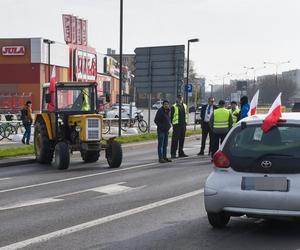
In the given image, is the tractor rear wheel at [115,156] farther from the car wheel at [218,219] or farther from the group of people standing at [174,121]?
the car wheel at [218,219]

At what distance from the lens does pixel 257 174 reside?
7.00 m

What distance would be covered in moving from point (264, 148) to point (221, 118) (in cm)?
919

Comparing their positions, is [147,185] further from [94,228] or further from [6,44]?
[6,44]

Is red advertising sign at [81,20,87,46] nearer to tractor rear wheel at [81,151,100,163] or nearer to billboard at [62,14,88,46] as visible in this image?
billboard at [62,14,88,46]

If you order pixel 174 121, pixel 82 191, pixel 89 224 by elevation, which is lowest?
pixel 82 191

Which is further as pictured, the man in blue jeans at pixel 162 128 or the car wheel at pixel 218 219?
the man in blue jeans at pixel 162 128

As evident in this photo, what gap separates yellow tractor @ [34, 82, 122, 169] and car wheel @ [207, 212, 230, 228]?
7.76m

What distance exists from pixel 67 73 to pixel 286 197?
62.8 meters

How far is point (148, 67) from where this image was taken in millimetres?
27938

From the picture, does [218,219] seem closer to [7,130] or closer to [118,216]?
[118,216]

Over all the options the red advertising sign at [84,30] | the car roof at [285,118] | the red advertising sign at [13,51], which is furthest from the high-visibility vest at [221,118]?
the red advertising sign at [84,30]

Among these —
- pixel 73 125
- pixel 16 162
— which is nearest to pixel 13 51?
pixel 16 162

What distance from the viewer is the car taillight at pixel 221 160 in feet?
23.8

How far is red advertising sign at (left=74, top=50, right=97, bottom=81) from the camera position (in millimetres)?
68375
